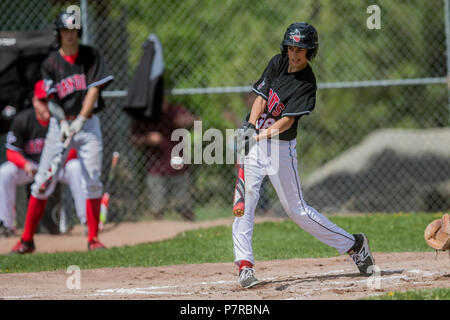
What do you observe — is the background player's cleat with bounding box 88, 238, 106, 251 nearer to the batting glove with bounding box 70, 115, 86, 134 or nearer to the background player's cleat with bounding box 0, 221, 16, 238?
the batting glove with bounding box 70, 115, 86, 134

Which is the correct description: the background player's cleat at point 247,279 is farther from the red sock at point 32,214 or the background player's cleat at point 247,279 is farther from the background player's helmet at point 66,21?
the background player's helmet at point 66,21

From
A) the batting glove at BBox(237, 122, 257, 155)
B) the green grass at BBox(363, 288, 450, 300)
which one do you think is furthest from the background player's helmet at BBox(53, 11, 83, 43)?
the green grass at BBox(363, 288, 450, 300)

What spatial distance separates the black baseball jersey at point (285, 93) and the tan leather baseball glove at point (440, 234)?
1.14 meters

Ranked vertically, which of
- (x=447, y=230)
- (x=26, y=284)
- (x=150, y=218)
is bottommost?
(x=150, y=218)

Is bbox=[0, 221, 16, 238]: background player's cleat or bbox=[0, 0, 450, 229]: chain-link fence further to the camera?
bbox=[0, 0, 450, 229]: chain-link fence

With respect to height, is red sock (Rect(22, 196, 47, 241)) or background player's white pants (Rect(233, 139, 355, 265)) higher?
background player's white pants (Rect(233, 139, 355, 265))

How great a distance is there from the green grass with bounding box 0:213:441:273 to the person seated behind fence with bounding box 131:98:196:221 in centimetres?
166

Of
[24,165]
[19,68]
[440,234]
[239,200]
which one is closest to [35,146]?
[24,165]

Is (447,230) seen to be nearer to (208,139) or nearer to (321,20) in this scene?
(208,139)

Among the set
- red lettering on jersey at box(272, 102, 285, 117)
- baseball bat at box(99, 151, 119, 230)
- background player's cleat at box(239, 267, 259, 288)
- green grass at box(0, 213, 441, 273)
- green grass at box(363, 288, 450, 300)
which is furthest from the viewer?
baseball bat at box(99, 151, 119, 230)

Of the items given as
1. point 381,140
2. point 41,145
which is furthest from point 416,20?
point 41,145

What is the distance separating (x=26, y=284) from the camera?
4812 millimetres

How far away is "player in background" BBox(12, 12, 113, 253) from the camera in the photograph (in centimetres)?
664

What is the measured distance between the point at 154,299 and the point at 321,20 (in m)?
9.26
